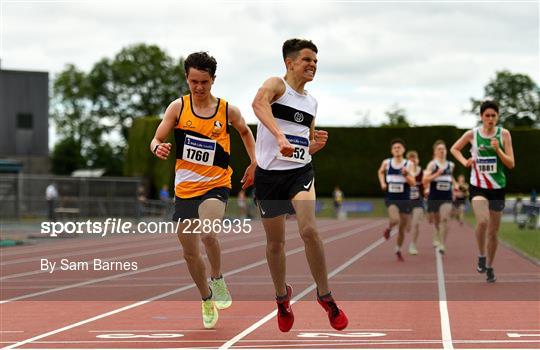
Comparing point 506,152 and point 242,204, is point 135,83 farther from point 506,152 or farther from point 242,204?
point 506,152

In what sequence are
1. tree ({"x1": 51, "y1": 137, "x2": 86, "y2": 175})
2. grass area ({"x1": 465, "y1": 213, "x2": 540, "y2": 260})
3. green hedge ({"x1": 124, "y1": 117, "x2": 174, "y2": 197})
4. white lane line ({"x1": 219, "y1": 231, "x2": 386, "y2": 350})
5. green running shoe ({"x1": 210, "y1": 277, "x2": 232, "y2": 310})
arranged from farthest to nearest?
tree ({"x1": 51, "y1": 137, "x2": 86, "y2": 175}) → green hedge ({"x1": 124, "y1": 117, "x2": 174, "y2": 197}) → grass area ({"x1": 465, "y1": 213, "x2": 540, "y2": 260}) → green running shoe ({"x1": 210, "y1": 277, "x2": 232, "y2": 310}) → white lane line ({"x1": 219, "y1": 231, "x2": 386, "y2": 350})

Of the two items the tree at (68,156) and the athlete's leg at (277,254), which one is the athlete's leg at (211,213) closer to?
the athlete's leg at (277,254)

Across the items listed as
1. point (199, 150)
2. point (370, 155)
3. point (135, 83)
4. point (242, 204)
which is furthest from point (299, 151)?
point (135, 83)

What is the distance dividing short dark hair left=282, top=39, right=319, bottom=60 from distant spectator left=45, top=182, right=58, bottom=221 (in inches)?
1198

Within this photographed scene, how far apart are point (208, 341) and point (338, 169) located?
190 ft

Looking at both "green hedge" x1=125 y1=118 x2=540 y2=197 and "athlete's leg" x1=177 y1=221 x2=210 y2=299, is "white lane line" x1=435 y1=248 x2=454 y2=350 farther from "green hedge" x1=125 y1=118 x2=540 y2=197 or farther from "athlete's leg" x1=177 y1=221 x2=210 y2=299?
"green hedge" x1=125 y1=118 x2=540 y2=197

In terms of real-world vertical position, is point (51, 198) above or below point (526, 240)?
above

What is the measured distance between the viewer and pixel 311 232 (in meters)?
8.13

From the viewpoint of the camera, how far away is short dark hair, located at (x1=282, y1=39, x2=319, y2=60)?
7.99 metres

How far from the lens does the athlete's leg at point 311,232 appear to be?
318 inches

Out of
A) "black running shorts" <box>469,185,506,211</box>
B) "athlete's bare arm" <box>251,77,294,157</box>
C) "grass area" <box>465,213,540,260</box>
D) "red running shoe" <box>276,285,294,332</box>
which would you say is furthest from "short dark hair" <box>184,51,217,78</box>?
"grass area" <box>465,213,540,260</box>

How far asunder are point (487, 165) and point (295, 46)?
21.2 feet

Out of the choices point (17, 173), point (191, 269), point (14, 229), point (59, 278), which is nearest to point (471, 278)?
point (59, 278)

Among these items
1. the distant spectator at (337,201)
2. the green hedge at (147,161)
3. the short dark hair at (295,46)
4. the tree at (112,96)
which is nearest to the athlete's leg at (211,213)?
the short dark hair at (295,46)
